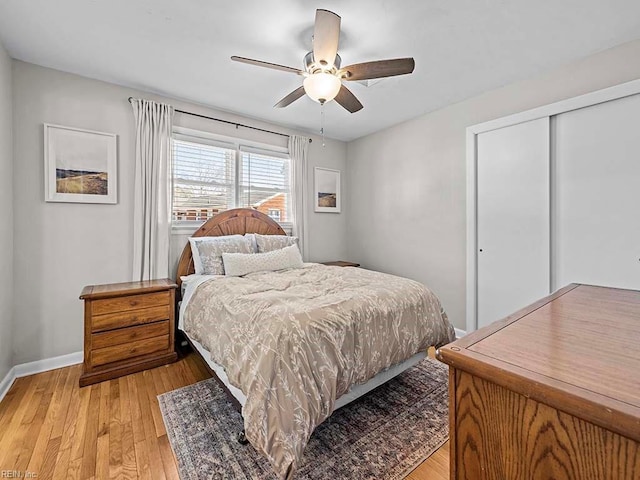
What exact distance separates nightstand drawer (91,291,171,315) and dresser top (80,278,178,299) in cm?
4

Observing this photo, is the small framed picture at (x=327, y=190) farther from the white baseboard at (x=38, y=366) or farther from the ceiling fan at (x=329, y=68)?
the white baseboard at (x=38, y=366)

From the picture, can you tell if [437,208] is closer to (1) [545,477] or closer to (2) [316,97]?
(2) [316,97]

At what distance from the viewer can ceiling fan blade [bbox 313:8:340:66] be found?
1.64 m

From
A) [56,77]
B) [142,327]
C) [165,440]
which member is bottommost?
[165,440]

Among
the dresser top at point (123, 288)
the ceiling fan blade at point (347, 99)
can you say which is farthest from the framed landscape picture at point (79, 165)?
the ceiling fan blade at point (347, 99)

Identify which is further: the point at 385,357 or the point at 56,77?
the point at 56,77

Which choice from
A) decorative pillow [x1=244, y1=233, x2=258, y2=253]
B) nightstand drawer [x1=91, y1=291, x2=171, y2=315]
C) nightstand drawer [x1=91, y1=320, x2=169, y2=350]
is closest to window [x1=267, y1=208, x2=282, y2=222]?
decorative pillow [x1=244, y1=233, x2=258, y2=253]

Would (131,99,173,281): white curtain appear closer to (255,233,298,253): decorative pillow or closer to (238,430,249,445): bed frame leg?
(255,233,298,253): decorative pillow

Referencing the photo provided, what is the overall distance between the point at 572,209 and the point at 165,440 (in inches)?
137

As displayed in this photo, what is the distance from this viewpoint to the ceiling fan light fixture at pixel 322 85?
1.98m

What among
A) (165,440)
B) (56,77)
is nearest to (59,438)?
(165,440)

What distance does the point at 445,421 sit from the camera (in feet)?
6.16

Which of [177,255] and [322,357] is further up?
[177,255]

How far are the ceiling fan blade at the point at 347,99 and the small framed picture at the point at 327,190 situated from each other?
1888 mm
